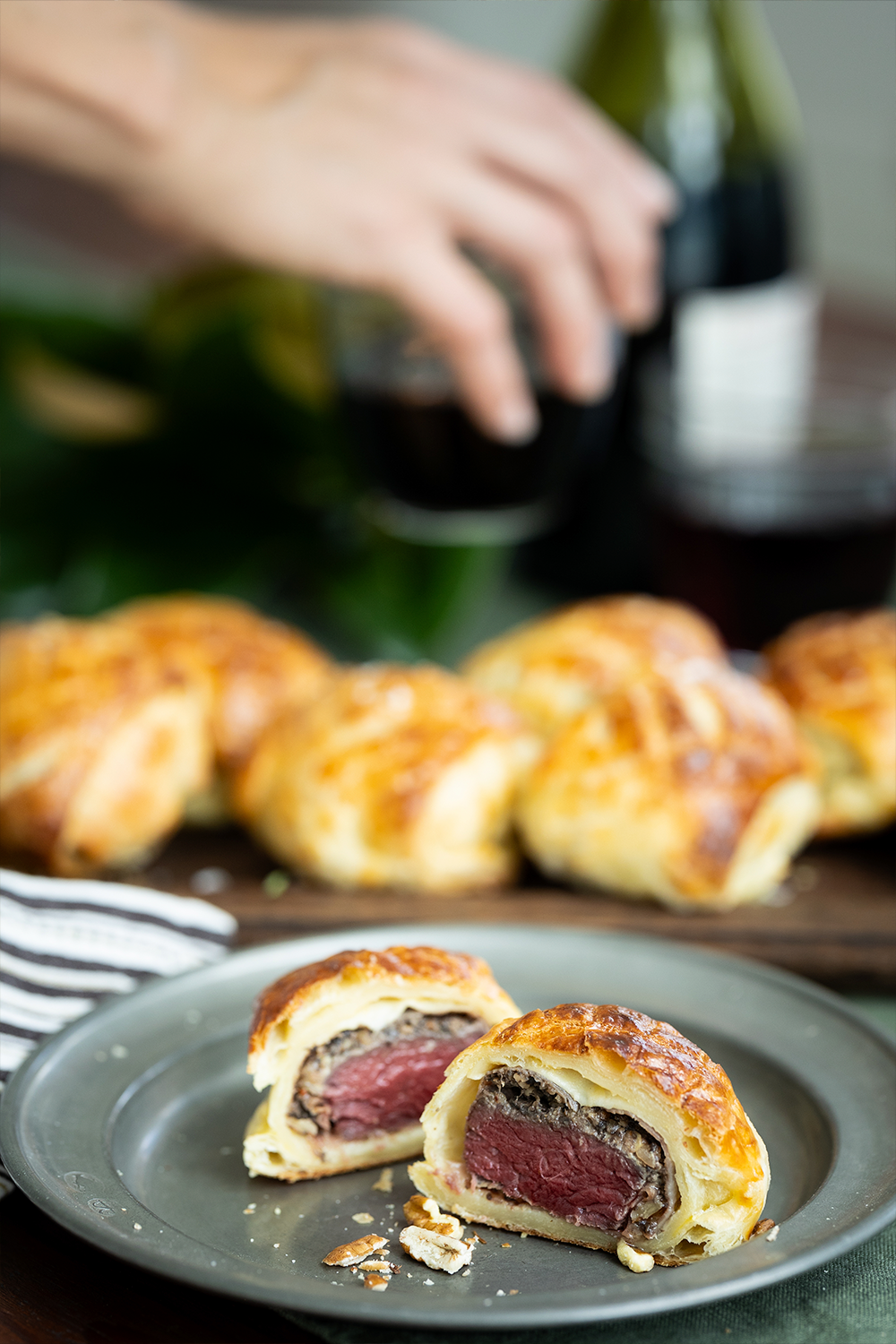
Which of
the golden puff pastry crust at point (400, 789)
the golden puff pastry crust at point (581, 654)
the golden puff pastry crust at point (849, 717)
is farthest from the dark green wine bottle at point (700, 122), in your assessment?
the golden puff pastry crust at point (400, 789)

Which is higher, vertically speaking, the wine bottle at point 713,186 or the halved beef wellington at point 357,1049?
the wine bottle at point 713,186

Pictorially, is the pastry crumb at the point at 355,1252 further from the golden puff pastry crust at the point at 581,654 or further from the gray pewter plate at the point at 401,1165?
the golden puff pastry crust at the point at 581,654

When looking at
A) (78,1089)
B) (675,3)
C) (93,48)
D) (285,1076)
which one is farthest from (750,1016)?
(675,3)

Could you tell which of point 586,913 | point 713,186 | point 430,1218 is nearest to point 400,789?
point 586,913

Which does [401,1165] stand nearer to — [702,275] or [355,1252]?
[355,1252]

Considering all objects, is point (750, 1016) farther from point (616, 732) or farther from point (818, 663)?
point (818, 663)

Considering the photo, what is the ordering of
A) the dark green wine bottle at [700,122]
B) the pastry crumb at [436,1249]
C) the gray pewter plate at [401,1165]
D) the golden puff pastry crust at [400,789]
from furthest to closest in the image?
1. the dark green wine bottle at [700,122]
2. the golden puff pastry crust at [400,789]
3. the pastry crumb at [436,1249]
4. the gray pewter plate at [401,1165]

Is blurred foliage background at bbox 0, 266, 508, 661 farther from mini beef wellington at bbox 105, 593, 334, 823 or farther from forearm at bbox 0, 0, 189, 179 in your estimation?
forearm at bbox 0, 0, 189, 179
